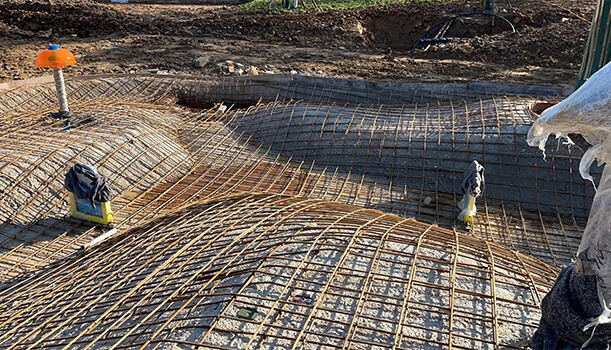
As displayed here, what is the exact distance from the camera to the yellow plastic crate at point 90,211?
20.3 ft

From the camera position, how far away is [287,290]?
379 centimetres

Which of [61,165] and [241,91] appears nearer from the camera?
[61,165]

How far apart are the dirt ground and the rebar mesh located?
239cm

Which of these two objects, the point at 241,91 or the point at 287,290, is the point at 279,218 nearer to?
the point at 287,290

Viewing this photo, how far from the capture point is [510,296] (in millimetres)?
3854

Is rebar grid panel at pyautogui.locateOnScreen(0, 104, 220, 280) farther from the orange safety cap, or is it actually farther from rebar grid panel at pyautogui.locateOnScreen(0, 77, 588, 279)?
the orange safety cap

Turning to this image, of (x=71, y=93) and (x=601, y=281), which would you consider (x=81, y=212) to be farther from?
(x=601, y=281)

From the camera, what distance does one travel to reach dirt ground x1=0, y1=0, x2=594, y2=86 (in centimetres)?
1209

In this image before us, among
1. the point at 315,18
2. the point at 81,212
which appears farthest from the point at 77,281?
the point at 315,18

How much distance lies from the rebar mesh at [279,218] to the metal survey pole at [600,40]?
112 cm

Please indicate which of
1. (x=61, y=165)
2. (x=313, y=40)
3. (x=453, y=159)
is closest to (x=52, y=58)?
(x=61, y=165)

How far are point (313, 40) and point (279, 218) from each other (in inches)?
415

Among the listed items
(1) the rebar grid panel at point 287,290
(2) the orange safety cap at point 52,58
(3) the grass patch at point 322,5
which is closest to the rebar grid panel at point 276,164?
(2) the orange safety cap at point 52,58

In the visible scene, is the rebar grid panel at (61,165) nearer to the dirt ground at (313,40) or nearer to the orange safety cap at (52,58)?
the orange safety cap at (52,58)
